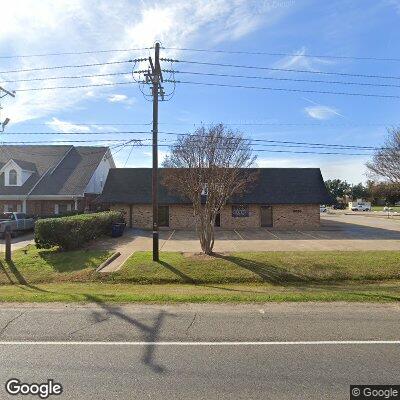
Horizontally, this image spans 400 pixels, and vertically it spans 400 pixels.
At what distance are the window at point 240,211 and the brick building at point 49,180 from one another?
12506 millimetres

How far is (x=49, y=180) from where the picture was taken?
30875 millimetres

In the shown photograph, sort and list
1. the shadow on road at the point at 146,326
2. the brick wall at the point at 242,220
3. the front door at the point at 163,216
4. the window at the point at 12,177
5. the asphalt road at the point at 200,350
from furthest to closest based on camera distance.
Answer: the window at the point at 12,177 < the front door at the point at 163,216 < the brick wall at the point at 242,220 < the shadow on road at the point at 146,326 < the asphalt road at the point at 200,350

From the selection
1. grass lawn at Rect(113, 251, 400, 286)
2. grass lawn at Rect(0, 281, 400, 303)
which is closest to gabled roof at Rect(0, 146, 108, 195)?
grass lawn at Rect(113, 251, 400, 286)

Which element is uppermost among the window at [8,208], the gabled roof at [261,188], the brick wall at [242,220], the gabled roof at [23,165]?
the gabled roof at [23,165]

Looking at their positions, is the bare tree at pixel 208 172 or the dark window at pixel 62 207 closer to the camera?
the bare tree at pixel 208 172

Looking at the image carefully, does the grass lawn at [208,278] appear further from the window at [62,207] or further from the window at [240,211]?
the window at [62,207]

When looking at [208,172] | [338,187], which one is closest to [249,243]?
[208,172]

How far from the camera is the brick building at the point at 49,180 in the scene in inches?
1161

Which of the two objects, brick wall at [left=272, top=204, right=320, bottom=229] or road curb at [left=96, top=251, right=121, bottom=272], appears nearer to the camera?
road curb at [left=96, top=251, right=121, bottom=272]

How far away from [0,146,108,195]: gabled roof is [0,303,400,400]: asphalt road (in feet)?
75.6

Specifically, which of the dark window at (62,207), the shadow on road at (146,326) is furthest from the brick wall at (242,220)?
the shadow on road at (146,326)

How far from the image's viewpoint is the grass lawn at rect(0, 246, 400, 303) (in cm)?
972

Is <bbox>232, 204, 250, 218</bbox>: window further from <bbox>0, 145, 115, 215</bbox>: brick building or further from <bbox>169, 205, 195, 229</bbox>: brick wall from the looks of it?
<bbox>0, 145, 115, 215</bbox>: brick building

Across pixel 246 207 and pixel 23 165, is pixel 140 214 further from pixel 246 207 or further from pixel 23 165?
pixel 23 165
